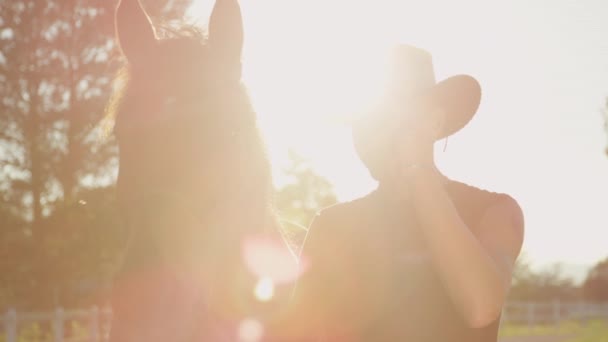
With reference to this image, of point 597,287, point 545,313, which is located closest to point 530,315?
point 545,313

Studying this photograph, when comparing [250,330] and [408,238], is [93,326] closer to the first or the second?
[408,238]

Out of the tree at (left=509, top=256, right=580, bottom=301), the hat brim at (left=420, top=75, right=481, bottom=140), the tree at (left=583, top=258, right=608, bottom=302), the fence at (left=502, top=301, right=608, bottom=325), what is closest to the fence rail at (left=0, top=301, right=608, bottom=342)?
the hat brim at (left=420, top=75, right=481, bottom=140)

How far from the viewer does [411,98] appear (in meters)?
2.65

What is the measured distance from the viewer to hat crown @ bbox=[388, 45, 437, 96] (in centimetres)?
272

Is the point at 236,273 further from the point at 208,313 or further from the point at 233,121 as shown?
the point at 233,121

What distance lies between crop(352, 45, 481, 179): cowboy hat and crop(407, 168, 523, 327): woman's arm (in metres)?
0.33

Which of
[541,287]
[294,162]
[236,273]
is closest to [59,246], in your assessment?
[294,162]

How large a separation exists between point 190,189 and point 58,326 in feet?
42.6

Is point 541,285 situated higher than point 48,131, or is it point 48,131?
point 48,131

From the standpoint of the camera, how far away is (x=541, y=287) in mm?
48375

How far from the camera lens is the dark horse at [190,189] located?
2035 mm

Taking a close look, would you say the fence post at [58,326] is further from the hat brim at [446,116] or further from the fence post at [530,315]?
the fence post at [530,315]

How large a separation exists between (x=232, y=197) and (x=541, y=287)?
4911cm

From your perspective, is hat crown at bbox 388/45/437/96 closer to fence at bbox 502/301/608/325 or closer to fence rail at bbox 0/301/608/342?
fence rail at bbox 0/301/608/342
